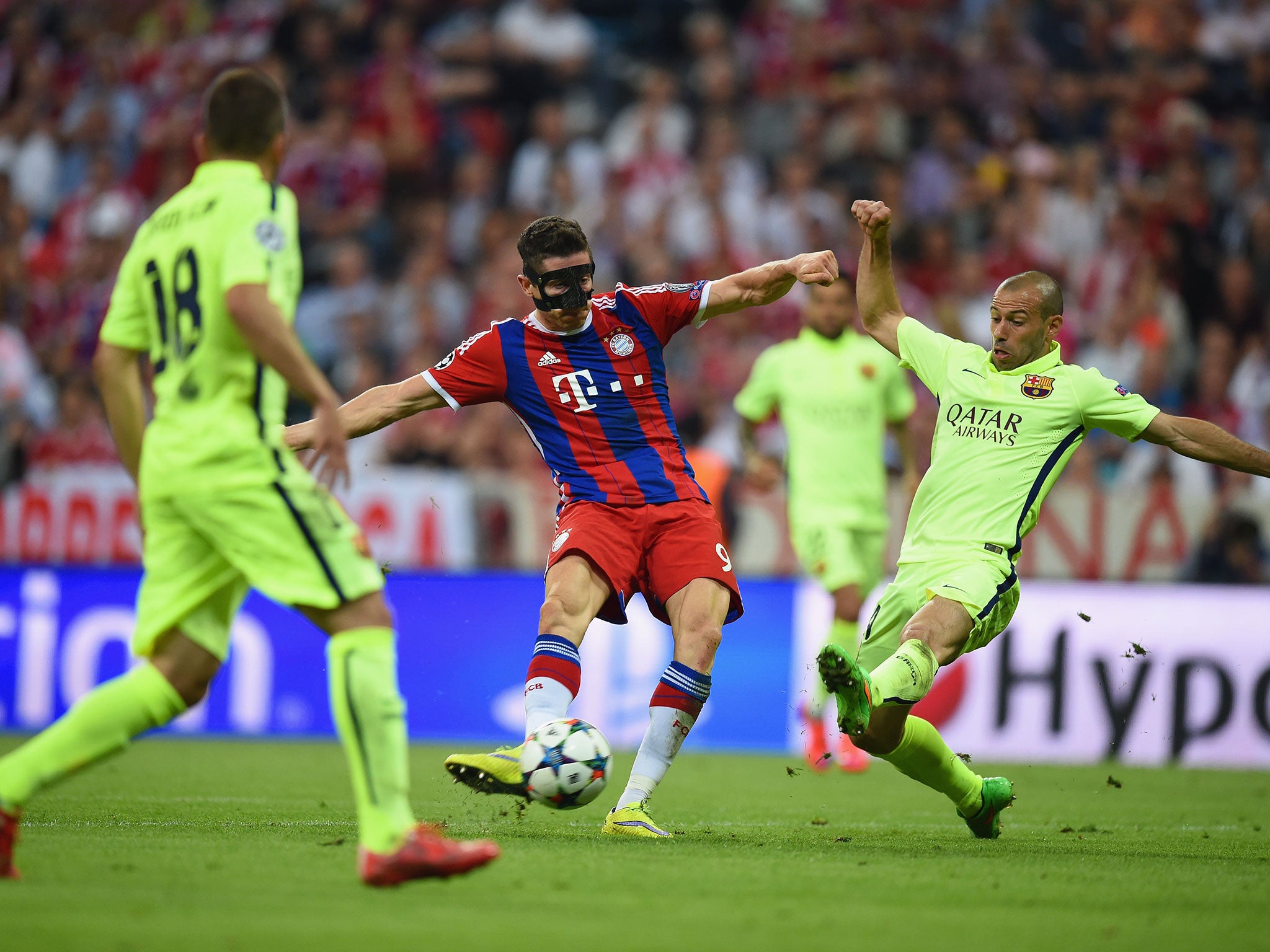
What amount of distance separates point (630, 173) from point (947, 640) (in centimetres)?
1040

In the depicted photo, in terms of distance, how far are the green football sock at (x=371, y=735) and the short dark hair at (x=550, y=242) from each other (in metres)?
2.28

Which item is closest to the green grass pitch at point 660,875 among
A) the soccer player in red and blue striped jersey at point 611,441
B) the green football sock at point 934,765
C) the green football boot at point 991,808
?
the green football boot at point 991,808

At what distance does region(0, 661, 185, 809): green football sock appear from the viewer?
15.1ft

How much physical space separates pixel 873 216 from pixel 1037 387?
3.15 ft

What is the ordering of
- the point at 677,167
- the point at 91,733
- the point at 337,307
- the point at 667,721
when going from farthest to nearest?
1. the point at 677,167
2. the point at 337,307
3. the point at 667,721
4. the point at 91,733

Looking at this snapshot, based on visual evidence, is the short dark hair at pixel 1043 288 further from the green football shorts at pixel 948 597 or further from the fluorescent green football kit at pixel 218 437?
the fluorescent green football kit at pixel 218 437

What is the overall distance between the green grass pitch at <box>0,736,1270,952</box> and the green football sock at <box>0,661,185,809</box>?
0.30m

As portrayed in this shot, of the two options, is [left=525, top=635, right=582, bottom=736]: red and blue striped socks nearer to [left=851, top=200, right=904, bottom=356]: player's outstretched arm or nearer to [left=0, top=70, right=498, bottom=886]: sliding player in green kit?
[left=0, top=70, right=498, bottom=886]: sliding player in green kit

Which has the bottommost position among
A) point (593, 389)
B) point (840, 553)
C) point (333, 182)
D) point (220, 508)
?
point (840, 553)

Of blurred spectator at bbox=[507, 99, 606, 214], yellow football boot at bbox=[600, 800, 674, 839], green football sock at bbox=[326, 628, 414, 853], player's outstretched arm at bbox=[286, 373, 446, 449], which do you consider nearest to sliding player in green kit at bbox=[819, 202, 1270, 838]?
yellow football boot at bbox=[600, 800, 674, 839]

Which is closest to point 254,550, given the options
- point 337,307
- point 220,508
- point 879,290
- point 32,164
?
point 220,508

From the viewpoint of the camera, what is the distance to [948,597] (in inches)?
242

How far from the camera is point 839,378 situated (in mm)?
9953

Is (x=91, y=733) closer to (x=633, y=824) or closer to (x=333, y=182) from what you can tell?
(x=633, y=824)
